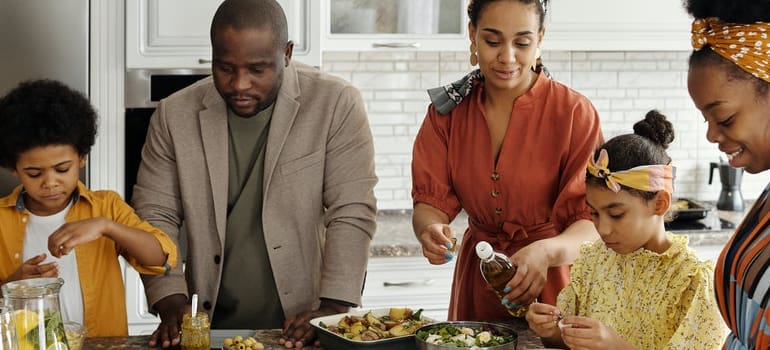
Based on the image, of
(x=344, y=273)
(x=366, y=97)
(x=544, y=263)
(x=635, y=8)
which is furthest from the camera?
(x=366, y=97)

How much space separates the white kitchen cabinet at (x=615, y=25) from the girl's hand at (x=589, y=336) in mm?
2284

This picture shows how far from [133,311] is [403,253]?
1.03m

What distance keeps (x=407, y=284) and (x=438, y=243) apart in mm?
1670

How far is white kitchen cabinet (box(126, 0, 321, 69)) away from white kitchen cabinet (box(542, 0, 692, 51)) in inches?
44.1

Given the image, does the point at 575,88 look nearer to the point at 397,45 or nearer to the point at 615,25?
the point at 615,25

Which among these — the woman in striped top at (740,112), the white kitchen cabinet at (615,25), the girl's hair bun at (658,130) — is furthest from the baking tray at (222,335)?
the white kitchen cabinet at (615,25)

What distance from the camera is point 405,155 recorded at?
4336 mm

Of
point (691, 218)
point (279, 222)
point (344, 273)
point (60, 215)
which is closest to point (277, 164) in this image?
point (279, 222)

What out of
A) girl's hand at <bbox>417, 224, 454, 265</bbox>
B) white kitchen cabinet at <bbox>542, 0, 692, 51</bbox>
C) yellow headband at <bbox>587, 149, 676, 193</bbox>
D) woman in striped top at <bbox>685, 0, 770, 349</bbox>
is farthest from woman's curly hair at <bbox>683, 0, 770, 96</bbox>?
white kitchen cabinet at <bbox>542, 0, 692, 51</bbox>

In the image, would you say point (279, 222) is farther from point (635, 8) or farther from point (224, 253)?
point (635, 8)

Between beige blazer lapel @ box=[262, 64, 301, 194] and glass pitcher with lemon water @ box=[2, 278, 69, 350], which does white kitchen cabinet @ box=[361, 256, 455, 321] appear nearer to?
beige blazer lapel @ box=[262, 64, 301, 194]

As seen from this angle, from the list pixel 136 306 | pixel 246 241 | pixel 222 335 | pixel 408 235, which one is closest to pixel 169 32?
pixel 136 306

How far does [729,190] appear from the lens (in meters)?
4.29

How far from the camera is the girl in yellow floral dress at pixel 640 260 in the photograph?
192 cm
